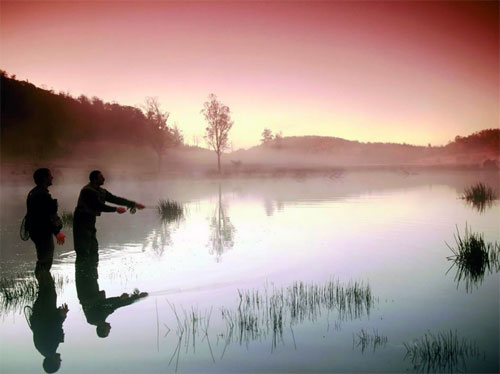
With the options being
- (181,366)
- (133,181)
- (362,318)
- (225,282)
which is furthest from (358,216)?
(133,181)

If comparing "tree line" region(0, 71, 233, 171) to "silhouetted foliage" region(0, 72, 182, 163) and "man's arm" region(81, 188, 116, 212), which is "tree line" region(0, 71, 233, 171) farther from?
"man's arm" region(81, 188, 116, 212)

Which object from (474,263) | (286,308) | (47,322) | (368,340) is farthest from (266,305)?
(474,263)

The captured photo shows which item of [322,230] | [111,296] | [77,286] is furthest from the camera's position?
[322,230]

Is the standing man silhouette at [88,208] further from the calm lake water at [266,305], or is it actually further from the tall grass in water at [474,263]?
the tall grass in water at [474,263]

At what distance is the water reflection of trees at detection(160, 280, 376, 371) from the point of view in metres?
6.97

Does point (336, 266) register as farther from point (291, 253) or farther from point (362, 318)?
point (362, 318)

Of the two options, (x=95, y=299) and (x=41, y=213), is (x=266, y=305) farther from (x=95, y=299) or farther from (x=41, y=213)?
(x=41, y=213)

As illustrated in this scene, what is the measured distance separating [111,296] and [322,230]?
11523 millimetres

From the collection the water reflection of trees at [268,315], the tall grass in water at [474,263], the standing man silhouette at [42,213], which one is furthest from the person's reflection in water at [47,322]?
the tall grass in water at [474,263]

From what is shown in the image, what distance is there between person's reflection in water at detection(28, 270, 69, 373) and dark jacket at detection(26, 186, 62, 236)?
1124 mm

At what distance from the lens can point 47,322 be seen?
7711 mm

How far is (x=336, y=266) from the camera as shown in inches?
482

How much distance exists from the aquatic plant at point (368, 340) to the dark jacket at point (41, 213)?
271 inches

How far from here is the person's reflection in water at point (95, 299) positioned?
7734 millimetres
